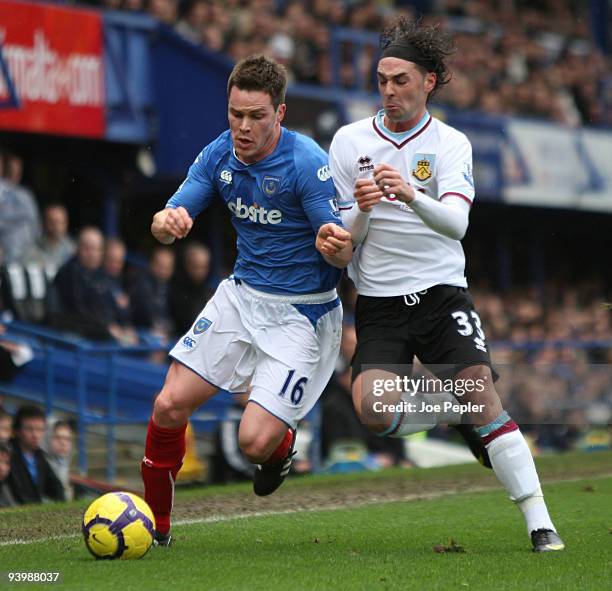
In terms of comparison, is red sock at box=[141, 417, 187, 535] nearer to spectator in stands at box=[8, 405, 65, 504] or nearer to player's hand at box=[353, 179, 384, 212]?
player's hand at box=[353, 179, 384, 212]

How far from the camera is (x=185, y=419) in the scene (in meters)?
6.87

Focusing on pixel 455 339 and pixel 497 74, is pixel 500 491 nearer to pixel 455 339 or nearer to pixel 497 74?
pixel 455 339

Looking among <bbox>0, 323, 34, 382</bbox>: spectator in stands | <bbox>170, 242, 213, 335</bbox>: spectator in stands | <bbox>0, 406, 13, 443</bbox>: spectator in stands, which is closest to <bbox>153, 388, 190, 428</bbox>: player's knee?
<bbox>0, 406, 13, 443</bbox>: spectator in stands

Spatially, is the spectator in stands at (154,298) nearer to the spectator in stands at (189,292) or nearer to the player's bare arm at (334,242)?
the spectator in stands at (189,292)

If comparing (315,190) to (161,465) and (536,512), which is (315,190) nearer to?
(161,465)

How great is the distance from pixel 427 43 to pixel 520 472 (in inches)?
86.5

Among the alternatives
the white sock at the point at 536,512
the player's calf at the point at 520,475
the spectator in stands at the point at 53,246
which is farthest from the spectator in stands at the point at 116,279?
the white sock at the point at 536,512

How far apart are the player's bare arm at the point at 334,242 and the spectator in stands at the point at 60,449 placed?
183 inches

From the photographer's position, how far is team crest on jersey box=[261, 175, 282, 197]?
684cm

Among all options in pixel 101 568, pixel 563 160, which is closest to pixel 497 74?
pixel 563 160

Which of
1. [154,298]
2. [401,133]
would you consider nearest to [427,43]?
[401,133]

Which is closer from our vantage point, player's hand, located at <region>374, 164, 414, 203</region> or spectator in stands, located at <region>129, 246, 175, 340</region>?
player's hand, located at <region>374, 164, 414, 203</region>

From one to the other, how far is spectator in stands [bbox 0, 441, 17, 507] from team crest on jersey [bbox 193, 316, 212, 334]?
3.44m

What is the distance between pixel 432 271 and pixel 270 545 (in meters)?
1.67
